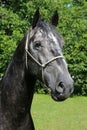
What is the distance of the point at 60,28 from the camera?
70.4 ft

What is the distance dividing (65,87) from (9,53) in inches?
663

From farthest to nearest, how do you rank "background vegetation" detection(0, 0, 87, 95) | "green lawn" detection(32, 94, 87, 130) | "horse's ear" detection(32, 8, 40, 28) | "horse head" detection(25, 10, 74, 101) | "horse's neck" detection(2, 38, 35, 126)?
"background vegetation" detection(0, 0, 87, 95) → "green lawn" detection(32, 94, 87, 130) → "horse's neck" detection(2, 38, 35, 126) → "horse's ear" detection(32, 8, 40, 28) → "horse head" detection(25, 10, 74, 101)

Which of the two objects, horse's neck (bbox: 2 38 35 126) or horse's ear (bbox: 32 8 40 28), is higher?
horse's ear (bbox: 32 8 40 28)

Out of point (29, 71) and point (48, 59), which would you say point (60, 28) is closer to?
point (29, 71)

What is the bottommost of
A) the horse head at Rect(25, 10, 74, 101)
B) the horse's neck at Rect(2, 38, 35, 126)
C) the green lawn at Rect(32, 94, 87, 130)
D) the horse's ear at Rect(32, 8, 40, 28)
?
the green lawn at Rect(32, 94, 87, 130)

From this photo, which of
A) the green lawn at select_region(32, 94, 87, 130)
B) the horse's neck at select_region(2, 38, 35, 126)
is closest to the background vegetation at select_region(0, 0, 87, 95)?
the green lawn at select_region(32, 94, 87, 130)

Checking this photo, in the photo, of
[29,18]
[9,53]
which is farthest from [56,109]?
[29,18]

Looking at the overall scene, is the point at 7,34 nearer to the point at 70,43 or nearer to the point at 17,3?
the point at 17,3

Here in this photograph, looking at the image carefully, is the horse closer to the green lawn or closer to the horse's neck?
the horse's neck

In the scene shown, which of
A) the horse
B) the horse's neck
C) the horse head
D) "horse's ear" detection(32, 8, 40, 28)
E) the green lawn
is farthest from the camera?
the green lawn

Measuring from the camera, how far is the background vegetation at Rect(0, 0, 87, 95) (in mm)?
20609

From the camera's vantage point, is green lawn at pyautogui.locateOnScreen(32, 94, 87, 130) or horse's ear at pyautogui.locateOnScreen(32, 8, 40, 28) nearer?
horse's ear at pyautogui.locateOnScreen(32, 8, 40, 28)

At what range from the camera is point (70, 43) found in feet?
69.8

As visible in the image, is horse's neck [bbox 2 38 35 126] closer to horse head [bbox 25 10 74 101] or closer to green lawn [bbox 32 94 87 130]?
horse head [bbox 25 10 74 101]
